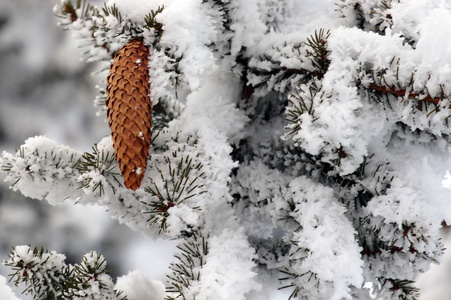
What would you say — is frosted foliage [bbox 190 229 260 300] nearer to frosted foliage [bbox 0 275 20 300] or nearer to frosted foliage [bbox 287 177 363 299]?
frosted foliage [bbox 287 177 363 299]

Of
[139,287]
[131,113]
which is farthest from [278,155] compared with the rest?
[139,287]

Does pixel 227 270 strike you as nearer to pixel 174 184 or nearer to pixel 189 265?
pixel 189 265

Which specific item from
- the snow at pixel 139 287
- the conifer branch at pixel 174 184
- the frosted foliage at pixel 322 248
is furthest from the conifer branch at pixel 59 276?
the frosted foliage at pixel 322 248

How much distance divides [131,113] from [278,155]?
0.42 metres

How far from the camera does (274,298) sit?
104 centimetres

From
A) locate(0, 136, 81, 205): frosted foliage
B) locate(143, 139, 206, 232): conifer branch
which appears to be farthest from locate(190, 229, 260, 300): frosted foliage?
locate(0, 136, 81, 205): frosted foliage

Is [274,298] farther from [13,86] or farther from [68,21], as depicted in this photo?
[13,86]

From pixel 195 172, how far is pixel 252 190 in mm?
234

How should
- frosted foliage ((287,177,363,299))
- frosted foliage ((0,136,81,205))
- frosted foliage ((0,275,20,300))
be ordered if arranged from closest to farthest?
frosted foliage ((287,177,363,299)) < frosted foliage ((0,136,81,205)) < frosted foliage ((0,275,20,300))

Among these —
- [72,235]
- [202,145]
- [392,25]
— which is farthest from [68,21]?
[72,235]

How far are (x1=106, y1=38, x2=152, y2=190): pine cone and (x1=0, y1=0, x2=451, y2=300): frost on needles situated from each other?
1.0 inches

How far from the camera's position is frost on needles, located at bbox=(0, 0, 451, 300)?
0.69m

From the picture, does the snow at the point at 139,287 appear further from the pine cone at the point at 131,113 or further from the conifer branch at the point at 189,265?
the pine cone at the point at 131,113

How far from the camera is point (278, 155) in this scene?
968 millimetres
